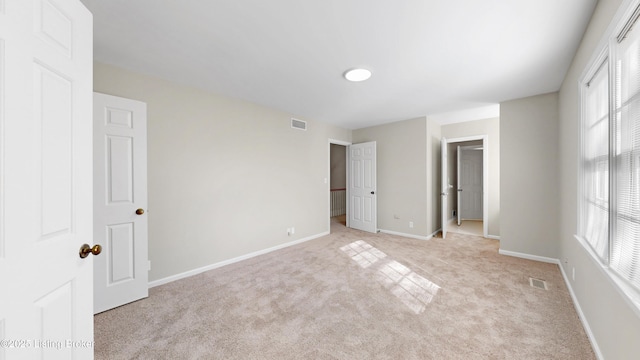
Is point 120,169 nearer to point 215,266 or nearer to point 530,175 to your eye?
point 215,266

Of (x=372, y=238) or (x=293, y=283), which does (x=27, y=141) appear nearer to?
(x=293, y=283)

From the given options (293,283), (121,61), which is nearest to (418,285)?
(293,283)

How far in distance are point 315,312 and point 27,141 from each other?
7.20 ft

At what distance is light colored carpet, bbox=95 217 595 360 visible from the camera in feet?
5.62

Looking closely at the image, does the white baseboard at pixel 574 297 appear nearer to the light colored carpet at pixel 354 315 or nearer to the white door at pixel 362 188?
the light colored carpet at pixel 354 315

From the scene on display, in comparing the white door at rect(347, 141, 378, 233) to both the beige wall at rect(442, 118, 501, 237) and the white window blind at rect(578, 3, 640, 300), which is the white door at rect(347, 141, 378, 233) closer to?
the beige wall at rect(442, 118, 501, 237)

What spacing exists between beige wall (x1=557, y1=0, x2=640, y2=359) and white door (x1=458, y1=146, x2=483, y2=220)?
130 inches

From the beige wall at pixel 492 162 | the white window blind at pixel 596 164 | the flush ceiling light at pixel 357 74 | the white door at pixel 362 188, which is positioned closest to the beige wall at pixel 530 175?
the beige wall at pixel 492 162

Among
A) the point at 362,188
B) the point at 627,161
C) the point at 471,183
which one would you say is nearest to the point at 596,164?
the point at 627,161

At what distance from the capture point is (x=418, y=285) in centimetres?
268

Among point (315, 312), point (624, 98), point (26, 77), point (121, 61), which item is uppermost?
point (121, 61)

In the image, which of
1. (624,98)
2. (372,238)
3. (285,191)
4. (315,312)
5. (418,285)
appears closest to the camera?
(624,98)

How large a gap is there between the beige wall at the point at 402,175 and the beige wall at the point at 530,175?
127 centimetres

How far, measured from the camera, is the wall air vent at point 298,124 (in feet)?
14.2
